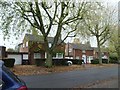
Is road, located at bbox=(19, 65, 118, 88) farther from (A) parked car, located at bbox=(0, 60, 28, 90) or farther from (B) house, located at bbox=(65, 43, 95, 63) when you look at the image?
(B) house, located at bbox=(65, 43, 95, 63)

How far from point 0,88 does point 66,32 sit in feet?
123

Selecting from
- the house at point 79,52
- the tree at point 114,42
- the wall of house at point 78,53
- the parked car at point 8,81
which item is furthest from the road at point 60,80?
the wall of house at point 78,53

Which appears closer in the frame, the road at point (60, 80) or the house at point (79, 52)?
the road at point (60, 80)

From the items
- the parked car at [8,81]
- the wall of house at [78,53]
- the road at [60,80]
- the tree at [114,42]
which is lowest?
the road at [60,80]

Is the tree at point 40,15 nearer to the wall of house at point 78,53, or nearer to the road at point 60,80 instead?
the road at point 60,80

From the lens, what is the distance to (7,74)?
546 cm

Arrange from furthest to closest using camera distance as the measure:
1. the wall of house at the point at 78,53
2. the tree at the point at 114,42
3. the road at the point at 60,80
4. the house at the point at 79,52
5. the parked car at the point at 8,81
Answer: the house at the point at 79,52, the wall of house at the point at 78,53, the tree at the point at 114,42, the road at the point at 60,80, the parked car at the point at 8,81

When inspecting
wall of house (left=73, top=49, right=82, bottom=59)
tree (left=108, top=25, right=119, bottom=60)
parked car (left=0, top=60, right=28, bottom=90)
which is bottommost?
parked car (left=0, top=60, right=28, bottom=90)

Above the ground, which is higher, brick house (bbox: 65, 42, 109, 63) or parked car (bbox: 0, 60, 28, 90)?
brick house (bbox: 65, 42, 109, 63)

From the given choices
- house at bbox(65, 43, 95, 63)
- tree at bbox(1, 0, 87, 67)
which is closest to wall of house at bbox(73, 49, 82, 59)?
house at bbox(65, 43, 95, 63)

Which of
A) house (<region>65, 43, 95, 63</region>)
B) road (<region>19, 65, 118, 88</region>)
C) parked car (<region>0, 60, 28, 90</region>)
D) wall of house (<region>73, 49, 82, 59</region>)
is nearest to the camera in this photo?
parked car (<region>0, 60, 28, 90</region>)

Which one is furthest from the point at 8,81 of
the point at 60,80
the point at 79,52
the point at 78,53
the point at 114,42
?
the point at 79,52

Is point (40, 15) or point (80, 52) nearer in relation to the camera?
point (40, 15)

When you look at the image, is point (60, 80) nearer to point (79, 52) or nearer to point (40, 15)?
point (40, 15)
